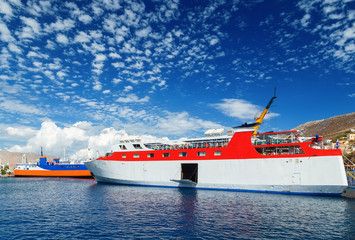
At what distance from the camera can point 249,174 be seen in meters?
33.7

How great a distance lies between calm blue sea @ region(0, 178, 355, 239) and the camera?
16.1 metres

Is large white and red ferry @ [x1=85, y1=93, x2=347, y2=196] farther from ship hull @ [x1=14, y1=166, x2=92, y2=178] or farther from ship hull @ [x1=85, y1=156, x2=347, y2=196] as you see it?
ship hull @ [x1=14, y1=166, x2=92, y2=178]

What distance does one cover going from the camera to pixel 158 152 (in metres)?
40.7

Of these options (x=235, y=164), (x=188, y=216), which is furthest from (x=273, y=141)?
(x=188, y=216)

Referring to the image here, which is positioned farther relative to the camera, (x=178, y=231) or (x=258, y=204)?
(x=258, y=204)

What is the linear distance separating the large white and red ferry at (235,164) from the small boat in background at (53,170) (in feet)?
98.5

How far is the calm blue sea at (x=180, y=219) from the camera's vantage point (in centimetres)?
1608

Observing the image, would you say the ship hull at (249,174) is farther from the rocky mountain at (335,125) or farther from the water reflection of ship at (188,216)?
the rocky mountain at (335,125)

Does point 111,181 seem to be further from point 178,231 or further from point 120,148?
point 178,231

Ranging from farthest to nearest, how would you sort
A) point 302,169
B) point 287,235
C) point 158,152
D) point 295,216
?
point 158,152 → point 302,169 → point 295,216 → point 287,235

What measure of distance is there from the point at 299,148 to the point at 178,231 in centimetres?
2439

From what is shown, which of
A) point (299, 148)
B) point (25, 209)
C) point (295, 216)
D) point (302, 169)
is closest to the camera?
point (295, 216)

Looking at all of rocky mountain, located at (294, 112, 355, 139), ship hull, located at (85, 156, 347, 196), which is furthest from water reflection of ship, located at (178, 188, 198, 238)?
rocky mountain, located at (294, 112, 355, 139)

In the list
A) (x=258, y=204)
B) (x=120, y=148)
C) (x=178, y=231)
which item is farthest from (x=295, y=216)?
(x=120, y=148)
